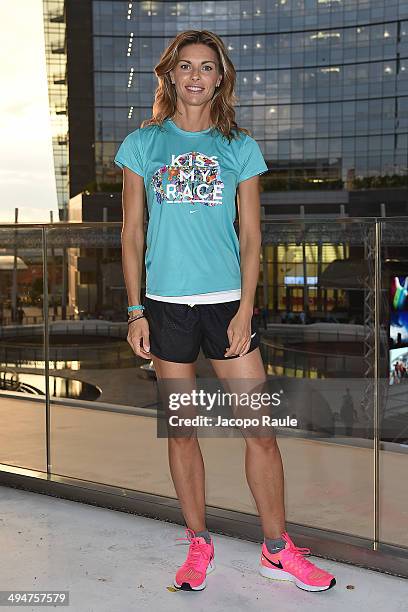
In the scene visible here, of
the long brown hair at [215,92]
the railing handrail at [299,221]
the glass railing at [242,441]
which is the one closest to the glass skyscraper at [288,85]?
the glass railing at [242,441]

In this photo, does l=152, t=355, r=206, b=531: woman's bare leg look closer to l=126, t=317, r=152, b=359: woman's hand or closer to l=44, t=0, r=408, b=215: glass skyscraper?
l=126, t=317, r=152, b=359: woman's hand

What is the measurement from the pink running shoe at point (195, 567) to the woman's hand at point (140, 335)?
502 millimetres

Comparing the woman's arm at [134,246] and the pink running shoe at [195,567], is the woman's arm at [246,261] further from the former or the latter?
the pink running shoe at [195,567]

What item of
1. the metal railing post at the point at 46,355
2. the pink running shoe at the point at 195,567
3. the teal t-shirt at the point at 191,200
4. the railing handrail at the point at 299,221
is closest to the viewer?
the teal t-shirt at the point at 191,200

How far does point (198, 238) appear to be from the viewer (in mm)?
1731

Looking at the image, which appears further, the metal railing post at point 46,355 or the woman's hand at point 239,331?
the metal railing post at point 46,355

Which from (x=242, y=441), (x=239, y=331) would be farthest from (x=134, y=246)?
(x=242, y=441)

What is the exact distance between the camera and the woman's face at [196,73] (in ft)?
5.75

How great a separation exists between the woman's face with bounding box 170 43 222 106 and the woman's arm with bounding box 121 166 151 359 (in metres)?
0.23

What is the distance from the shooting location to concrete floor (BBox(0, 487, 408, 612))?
1760 millimetres

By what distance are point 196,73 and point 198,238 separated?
1.27ft

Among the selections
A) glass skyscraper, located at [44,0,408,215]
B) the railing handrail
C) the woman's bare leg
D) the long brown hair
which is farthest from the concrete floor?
glass skyscraper, located at [44,0,408,215]

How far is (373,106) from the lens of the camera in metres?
39.9

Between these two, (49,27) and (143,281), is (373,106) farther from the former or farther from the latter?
(143,281)
